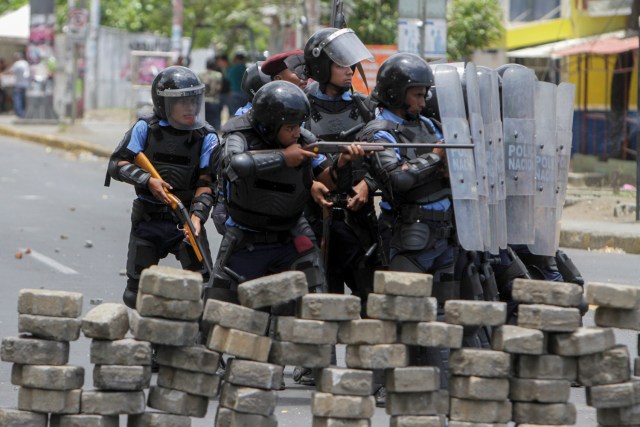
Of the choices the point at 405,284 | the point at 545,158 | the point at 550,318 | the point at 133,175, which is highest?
the point at 545,158

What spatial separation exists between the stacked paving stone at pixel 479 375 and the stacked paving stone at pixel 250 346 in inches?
24.6

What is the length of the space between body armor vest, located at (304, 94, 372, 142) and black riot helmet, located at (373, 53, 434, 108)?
724 mm

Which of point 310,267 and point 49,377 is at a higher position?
point 310,267

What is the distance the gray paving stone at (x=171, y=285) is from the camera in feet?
17.7

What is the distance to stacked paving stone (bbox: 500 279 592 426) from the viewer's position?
18.0 ft

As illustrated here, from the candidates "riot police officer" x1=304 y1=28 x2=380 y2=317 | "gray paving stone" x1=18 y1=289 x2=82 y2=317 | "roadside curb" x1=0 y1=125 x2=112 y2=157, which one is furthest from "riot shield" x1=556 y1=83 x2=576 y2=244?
"roadside curb" x1=0 y1=125 x2=112 y2=157

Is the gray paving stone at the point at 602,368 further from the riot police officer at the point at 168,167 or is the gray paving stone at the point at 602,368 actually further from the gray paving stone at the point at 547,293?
the riot police officer at the point at 168,167

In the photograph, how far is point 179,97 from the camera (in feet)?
25.2

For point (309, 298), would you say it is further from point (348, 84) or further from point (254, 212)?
point (348, 84)

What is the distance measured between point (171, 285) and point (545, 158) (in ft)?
7.91

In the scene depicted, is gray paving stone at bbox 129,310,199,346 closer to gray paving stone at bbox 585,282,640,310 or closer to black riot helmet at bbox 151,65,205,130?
gray paving stone at bbox 585,282,640,310

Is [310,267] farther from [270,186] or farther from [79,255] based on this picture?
[79,255]

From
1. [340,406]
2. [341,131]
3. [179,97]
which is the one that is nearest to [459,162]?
[341,131]

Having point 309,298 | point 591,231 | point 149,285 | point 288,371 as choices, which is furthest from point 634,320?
point 591,231
